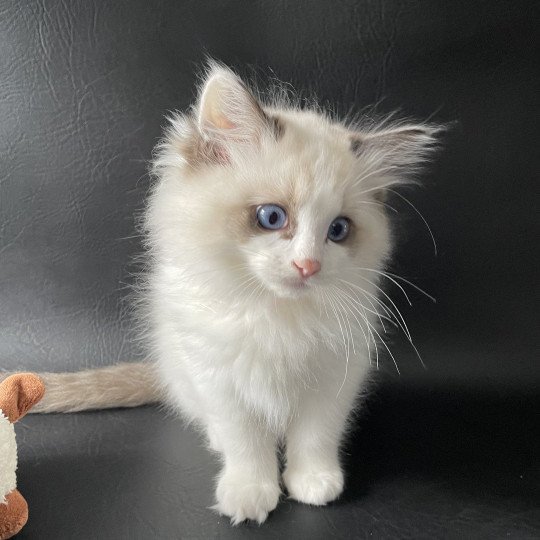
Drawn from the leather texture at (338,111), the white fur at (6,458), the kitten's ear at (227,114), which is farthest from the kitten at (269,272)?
the white fur at (6,458)

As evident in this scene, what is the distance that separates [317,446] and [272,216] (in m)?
0.54

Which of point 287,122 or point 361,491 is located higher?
point 287,122

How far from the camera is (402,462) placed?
1.57m

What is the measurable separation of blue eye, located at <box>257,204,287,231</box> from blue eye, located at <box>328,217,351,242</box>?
11 centimetres

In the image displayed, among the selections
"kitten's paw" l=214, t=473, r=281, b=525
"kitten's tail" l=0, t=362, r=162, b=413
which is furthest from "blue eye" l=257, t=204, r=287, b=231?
"kitten's tail" l=0, t=362, r=162, b=413

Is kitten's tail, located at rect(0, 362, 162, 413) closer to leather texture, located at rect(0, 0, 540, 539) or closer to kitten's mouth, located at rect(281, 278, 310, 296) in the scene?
leather texture, located at rect(0, 0, 540, 539)

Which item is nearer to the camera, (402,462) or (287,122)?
(287,122)

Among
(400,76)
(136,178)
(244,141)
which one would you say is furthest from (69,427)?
(400,76)

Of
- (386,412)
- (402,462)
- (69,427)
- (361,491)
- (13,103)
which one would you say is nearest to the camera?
(361,491)

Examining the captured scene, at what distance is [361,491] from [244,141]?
2.55 feet

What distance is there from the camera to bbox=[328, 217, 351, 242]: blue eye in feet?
4.14

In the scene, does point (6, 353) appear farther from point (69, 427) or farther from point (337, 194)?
point (337, 194)

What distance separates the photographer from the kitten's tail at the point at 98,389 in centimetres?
173

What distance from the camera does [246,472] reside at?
1.42m
